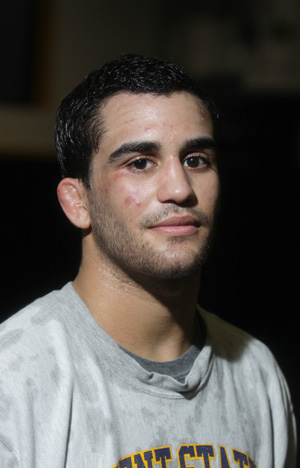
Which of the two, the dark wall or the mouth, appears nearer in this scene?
the mouth

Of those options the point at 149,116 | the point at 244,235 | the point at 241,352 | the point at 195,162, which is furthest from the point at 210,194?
the point at 244,235

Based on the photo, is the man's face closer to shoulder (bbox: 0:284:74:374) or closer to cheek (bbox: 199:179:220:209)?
cheek (bbox: 199:179:220:209)

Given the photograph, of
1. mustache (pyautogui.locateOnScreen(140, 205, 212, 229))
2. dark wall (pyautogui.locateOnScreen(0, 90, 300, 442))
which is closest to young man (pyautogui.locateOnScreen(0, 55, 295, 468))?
mustache (pyautogui.locateOnScreen(140, 205, 212, 229))

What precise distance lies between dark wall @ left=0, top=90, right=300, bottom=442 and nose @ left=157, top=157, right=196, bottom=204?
0.91 metres

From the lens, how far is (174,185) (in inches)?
46.1

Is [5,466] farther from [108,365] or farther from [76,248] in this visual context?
[76,248]

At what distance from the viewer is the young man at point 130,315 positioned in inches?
44.9

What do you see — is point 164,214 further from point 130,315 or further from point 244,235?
point 244,235

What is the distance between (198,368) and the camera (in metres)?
1.31

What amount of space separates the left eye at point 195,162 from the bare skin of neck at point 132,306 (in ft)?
0.69

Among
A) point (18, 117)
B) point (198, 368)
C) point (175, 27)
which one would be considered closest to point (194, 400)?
point (198, 368)

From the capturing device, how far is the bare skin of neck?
4.13ft

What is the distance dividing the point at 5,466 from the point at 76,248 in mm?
1062

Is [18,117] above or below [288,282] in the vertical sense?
above
